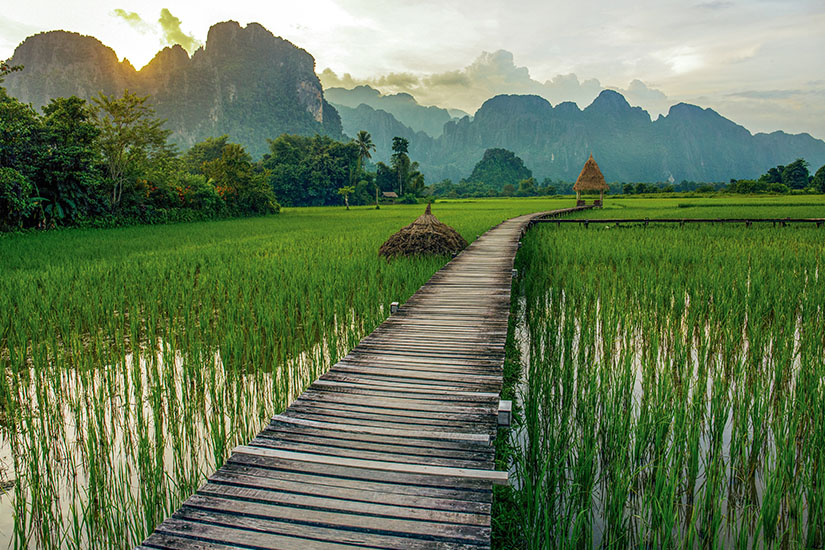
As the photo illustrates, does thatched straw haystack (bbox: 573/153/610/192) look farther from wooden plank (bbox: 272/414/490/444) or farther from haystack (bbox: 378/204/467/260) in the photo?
wooden plank (bbox: 272/414/490/444)

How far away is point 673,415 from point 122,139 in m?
17.4

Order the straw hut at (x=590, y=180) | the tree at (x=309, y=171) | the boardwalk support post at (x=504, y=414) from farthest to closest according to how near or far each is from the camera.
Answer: the tree at (x=309, y=171), the straw hut at (x=590, y=180), the boardwalk support post at (x=504, y=414)

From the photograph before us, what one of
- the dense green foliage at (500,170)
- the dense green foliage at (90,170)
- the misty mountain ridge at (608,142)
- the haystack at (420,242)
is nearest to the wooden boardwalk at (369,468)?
the haystack at (420,242)

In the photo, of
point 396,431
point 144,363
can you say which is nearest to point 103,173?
point 144,363

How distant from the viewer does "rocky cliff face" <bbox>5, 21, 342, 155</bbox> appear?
90088 mm

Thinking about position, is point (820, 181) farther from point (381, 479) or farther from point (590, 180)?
point (381, 479)

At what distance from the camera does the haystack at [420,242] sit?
7.94 meters

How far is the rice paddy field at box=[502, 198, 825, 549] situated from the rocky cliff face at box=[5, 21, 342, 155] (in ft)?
300

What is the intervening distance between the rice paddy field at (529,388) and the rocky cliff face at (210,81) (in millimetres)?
89900

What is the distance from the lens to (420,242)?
26.2 ft

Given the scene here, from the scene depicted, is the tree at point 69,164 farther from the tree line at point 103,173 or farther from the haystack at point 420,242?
the haystack at point 420,242

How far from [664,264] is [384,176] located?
151 ft

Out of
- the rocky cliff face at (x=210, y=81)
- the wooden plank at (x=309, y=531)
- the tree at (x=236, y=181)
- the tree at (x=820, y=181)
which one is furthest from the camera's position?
the rocky cliff face at (x=210, y=81)

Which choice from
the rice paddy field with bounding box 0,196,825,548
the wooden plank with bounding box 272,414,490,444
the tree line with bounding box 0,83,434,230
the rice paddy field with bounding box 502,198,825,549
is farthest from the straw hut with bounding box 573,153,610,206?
the wooden plank with bounding box 272,414,490,444
